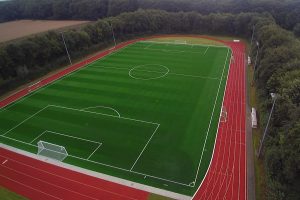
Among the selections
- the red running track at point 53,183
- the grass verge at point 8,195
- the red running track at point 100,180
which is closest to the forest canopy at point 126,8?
the red running track at point 100,180

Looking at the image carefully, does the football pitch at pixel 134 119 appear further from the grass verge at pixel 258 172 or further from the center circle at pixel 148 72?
the grass verge at pixel 258 172

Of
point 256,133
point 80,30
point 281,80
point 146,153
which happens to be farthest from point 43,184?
point 80,30

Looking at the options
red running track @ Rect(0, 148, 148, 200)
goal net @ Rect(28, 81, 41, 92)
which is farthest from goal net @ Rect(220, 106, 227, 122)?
goal net @ Rect(28, 81, 41, 92)

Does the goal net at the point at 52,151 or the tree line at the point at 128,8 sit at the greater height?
the tree line at the point at 128,8

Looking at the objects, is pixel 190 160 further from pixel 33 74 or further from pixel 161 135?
pixel 33 74

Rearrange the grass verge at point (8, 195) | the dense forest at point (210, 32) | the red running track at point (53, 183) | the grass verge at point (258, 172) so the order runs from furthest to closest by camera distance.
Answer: the grass verge at point (8, 195) → the red running track at point (53, 183) → the grass verge at point (258, 172) → the dense forest at point (210, 32)
